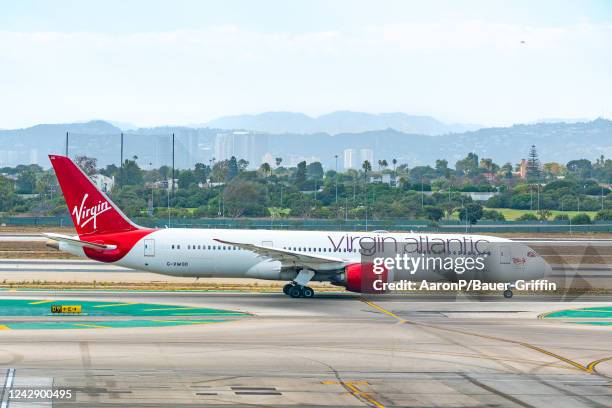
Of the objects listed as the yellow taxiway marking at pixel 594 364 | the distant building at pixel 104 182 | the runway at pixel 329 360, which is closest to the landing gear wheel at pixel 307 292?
the runway at pixel 329 360

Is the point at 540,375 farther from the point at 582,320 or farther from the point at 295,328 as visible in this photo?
the point at 582,320

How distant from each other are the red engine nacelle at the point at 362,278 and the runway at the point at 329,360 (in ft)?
10.6

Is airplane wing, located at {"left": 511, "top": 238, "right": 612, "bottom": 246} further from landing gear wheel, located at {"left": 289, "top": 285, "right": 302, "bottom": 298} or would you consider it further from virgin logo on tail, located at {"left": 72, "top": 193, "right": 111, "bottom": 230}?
virgin logo on tail, located at {"left": 72, "top": 193, "right": 111, "bottom": 230}

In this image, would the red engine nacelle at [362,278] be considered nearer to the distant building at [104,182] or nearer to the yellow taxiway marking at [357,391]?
the yellow taxiway marking at [357,391]

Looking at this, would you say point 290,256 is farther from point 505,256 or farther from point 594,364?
point 594,364

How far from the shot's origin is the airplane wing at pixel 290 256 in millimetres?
48062

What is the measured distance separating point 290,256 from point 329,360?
17.1 m

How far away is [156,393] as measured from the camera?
85.4 feet

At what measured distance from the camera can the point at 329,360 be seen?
104ft

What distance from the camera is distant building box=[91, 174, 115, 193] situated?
476 ft

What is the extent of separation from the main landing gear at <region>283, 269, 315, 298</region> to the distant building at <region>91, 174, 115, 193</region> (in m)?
98.3

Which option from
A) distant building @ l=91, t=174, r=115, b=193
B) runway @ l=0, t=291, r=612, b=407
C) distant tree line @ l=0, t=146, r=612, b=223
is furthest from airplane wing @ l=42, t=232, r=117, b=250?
distant building @ l=91, t=174, r=115, b=193

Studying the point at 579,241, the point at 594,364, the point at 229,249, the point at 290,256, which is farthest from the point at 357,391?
the point at 579,241

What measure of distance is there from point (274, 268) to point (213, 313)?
25.1ft
